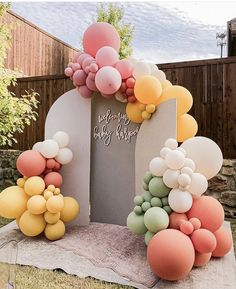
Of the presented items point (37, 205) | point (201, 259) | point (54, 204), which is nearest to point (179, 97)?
point (201, 259)

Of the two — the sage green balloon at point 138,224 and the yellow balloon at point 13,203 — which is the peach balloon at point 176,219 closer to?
the sage green balloon at point 138,224

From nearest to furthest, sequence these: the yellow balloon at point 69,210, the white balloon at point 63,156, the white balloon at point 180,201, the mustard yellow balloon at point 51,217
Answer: the white balloon at point 180,201
the mustard yellow balloon at point 51,217
the yellow balloon at point 69,210
the white balloon at point 63,156

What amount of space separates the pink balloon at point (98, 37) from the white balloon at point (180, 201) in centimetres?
162

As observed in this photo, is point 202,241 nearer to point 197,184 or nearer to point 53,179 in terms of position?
point 197,184

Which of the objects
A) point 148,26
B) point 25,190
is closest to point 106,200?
point 25,190

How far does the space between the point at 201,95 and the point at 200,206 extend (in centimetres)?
223

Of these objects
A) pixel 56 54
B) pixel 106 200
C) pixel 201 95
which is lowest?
pixel 106 200

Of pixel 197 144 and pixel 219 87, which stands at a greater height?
pixel 219 87

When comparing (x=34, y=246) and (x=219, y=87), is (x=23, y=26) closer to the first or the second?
(x=219, y=87)

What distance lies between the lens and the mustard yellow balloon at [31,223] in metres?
2.89

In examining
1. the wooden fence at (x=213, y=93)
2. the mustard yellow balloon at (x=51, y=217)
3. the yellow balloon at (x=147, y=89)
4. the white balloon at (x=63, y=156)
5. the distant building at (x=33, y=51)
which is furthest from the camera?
the distant building at (x=33, y=51)

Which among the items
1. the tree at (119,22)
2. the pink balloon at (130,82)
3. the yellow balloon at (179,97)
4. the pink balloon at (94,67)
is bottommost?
the yellow balloon at (179,97)

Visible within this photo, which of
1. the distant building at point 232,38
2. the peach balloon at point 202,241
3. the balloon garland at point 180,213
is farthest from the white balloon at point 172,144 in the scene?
the distant building at point 232,38

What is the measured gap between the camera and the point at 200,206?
244 centimetres
